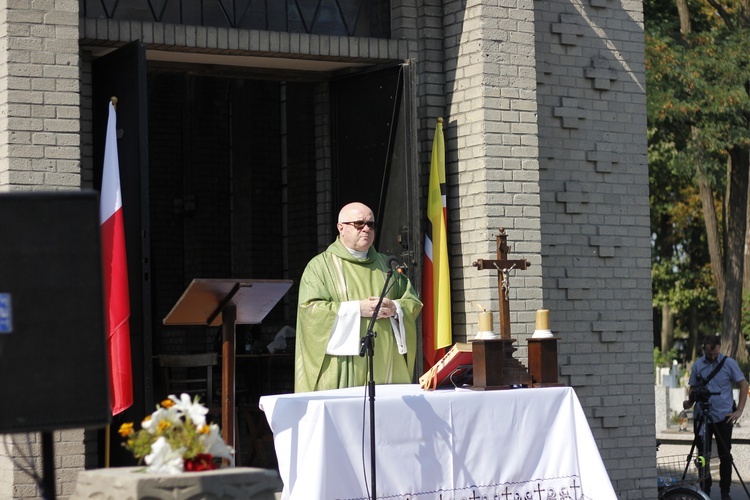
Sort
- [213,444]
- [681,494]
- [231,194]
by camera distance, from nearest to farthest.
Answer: [213,444]
[681,494]
[231,194]

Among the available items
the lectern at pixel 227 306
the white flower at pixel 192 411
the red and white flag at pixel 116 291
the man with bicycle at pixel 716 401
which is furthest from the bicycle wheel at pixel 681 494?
the white flower at pixel 192 411

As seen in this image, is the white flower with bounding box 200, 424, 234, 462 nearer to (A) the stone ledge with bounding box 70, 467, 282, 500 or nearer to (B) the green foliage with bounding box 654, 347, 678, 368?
(A) the stone ledge with bounding box 70, 467, 282, 500

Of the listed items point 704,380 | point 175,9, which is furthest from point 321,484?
point 704,380

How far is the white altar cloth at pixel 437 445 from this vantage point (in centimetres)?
731

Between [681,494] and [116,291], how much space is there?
5.07 m

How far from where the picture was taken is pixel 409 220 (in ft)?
32.1

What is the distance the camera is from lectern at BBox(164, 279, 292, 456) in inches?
315

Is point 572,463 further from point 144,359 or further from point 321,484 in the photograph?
point 144,359

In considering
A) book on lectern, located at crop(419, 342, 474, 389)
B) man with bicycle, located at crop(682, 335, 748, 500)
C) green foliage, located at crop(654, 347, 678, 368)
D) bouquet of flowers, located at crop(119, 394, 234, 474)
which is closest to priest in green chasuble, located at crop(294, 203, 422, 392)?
book on lectern, located at crop(419, 342, 474, 389)

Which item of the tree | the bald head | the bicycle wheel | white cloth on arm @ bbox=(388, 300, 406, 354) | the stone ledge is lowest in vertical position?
the bicycle wheel

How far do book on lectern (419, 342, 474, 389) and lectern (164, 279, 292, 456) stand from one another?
40.9 inches

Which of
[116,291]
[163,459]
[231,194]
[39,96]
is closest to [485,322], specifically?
[116,291]

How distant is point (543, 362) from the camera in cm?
829

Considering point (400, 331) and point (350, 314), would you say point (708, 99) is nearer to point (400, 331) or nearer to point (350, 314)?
point (400, 331)
